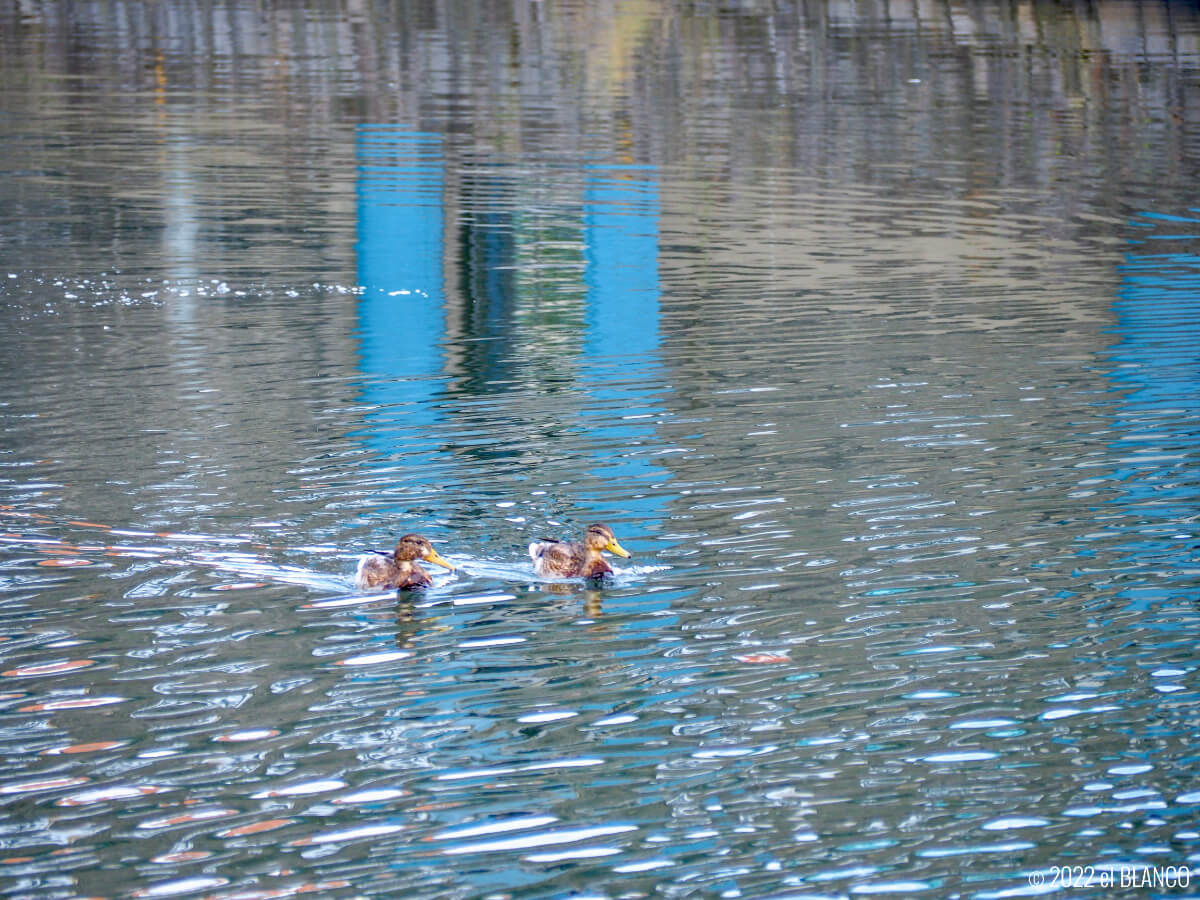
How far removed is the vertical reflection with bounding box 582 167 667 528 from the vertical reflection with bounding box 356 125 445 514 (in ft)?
4.02

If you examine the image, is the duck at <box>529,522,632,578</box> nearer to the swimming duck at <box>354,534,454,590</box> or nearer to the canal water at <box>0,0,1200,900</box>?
the canal water at <box>0,0,1200,900</box>

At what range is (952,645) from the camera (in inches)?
338

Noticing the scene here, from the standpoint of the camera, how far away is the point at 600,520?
10.4 m

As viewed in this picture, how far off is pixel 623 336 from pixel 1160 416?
196 inches

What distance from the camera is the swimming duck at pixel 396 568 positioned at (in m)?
9.06

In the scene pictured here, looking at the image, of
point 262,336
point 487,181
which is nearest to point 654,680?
point 262,336

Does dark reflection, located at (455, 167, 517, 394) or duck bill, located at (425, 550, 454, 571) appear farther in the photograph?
dark reflection, located at (455, 167, 517, 394)

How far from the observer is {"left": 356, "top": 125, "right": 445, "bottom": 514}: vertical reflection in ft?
39.1

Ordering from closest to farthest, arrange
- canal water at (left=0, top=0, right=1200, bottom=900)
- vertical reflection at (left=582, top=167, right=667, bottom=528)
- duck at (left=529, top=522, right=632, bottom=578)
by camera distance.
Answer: canal water at (left=0, top=0, right=1200, bottom=900)
duck at (left=529, top=522, right=632, bottom=578)
vertical reflection at (left=582, top=167, right=667, bottom=528)

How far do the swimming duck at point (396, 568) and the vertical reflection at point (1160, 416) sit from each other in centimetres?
379

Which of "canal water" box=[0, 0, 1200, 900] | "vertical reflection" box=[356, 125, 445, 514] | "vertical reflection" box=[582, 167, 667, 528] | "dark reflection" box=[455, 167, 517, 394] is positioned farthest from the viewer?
"dark reflection" box=[455, 167, 517, 394]

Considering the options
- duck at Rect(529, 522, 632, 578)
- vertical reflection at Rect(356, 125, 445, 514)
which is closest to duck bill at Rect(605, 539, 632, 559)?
duck at Rect(529, 522, 632, 578)

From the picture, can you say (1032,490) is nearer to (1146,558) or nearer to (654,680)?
(1146,558)

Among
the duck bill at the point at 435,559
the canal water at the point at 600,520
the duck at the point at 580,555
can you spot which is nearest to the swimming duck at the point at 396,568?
the duck bill at the point at 435,559
